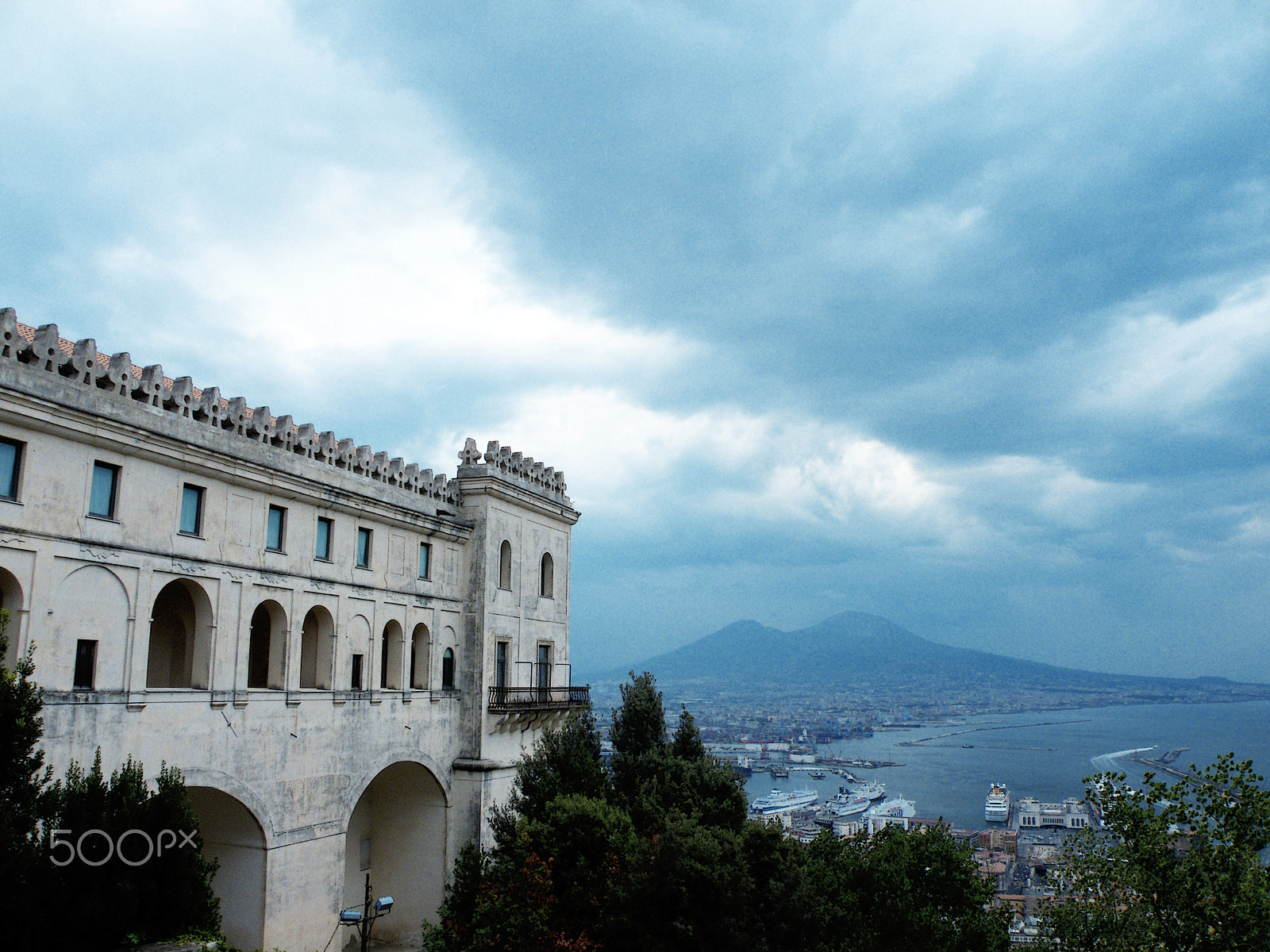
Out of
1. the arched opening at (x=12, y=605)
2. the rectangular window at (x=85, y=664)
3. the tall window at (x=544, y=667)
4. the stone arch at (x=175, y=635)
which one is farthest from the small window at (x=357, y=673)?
the arched opening at (x=12, y=605)

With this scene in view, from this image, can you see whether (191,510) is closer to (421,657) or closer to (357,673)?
(357,673)

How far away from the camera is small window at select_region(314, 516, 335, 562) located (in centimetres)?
2508

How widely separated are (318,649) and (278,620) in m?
1.98

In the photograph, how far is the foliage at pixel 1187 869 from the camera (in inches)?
662

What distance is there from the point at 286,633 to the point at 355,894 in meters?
11.1

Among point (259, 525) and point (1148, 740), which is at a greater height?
point (259, 525)

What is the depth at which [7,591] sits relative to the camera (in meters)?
17.3

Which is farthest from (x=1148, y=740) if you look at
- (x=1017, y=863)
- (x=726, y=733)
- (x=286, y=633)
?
(x=286, y=633)

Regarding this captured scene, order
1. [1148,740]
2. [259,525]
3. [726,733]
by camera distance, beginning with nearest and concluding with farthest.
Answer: [259,525]
[1148,740]
[726,733]

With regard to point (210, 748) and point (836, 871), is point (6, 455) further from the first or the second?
point (836, 871)

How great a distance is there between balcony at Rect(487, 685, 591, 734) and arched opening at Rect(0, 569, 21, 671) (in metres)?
15.4

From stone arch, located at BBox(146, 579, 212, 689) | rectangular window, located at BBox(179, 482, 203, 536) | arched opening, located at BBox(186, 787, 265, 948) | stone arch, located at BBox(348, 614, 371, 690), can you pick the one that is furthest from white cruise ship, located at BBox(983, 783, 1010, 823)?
rectangular window, located at BBox(179, 482, 203, 536)

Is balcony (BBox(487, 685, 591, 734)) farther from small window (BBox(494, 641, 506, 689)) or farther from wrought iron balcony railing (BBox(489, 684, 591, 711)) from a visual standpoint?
small window (BBox(494, 641, 506, 689))

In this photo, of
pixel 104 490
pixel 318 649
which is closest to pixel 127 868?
pixel 104 490
